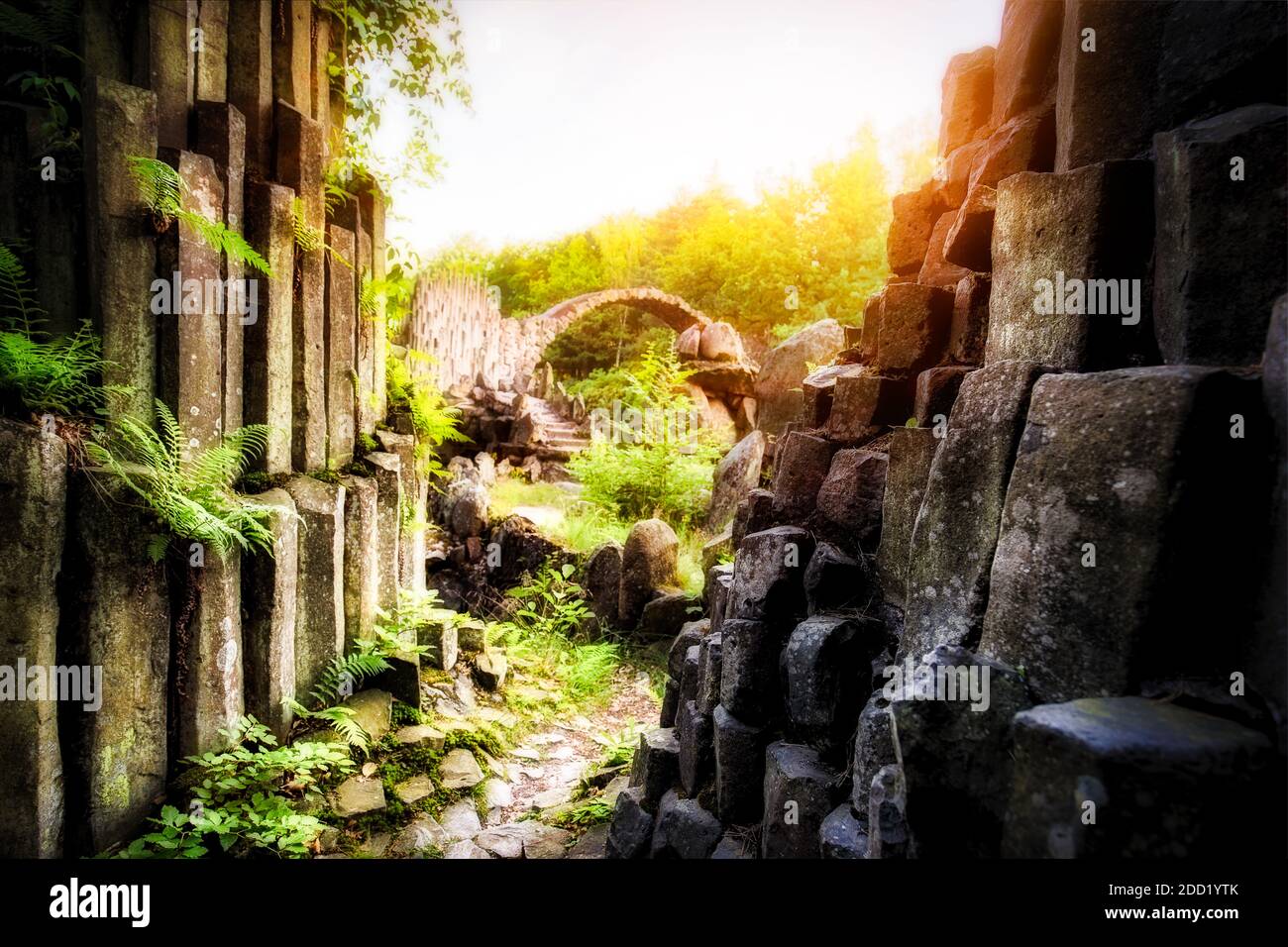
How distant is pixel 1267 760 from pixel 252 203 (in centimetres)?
524

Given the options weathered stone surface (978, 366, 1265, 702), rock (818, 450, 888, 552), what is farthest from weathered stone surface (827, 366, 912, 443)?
weathered stone surface (978, 366, 1265, 702)

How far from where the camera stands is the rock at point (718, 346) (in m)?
16.5

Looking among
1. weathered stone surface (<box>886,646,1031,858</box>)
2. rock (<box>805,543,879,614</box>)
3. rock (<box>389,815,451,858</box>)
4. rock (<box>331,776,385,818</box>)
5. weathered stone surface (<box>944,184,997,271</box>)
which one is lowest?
rock (<box>389,815,451,858</box>)

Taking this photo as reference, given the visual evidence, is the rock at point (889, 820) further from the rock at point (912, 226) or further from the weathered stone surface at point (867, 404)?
the rock at point (912, 226)

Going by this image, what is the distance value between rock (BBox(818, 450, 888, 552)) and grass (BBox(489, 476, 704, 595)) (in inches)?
181

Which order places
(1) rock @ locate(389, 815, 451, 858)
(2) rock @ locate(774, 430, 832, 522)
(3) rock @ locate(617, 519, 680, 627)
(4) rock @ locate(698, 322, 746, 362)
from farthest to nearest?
(4) rock @ locate(698, 322, 746, 362) < (3) rock @ locate(617, 519, 680, 627) < (1) rock @ locate(389, 815, 451, 858) < (2) rock @ locate(774, 430, 832, 522)

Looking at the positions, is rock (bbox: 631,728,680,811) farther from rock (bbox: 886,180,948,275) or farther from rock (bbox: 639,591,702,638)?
rock (bbox: 639,591,702,638)

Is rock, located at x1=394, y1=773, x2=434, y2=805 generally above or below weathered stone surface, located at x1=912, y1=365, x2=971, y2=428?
below

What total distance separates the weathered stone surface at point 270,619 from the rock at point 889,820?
3508mm

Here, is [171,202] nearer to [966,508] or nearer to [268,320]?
[268,320]

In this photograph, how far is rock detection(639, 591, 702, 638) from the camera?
23.4 ft

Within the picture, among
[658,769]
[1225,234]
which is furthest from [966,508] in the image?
[658,769]

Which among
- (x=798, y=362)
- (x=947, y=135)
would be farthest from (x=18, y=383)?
(x=798, y=362)

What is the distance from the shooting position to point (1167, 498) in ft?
4.43
